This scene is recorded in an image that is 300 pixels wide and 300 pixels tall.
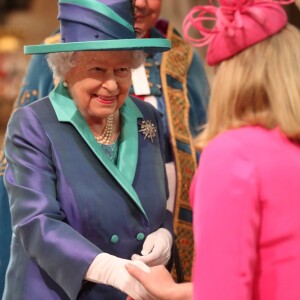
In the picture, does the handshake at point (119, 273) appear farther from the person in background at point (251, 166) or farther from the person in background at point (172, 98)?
the person in background at point (172, 98)

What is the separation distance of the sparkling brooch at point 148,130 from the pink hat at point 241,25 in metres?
0.68

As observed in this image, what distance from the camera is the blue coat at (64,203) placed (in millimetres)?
2121

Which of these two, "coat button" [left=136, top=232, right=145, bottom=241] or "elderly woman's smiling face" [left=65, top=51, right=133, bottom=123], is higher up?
"elderly woman's smiling face" [left=65, top=51, right=133, bottom=123]

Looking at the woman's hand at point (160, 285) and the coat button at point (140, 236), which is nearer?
the woman's hand at point (160, 285)

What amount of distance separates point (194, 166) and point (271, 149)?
4.75 ft

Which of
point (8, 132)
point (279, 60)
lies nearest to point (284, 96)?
point (279, 60)

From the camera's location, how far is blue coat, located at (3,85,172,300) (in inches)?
83.5

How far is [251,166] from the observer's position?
161 cm

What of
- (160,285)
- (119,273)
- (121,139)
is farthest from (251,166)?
(121,139)

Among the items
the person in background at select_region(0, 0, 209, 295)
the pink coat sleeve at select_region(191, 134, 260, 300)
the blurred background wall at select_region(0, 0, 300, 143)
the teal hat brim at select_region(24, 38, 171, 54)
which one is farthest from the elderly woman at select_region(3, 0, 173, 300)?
the blurred background wall at select_region(0, 0, 300, 143)

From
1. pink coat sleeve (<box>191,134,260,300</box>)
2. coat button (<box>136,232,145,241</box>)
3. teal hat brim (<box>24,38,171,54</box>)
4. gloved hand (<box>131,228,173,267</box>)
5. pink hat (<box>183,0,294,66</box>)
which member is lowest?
gloved hand (<box>131,228,173,267</box>)

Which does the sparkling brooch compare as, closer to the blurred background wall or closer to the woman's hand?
the woman's hand

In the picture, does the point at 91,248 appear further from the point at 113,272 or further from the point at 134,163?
the point at 134,163

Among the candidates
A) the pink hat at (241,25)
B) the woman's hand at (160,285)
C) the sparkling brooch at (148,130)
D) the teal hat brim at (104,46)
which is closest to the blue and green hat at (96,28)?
the teal hat brim at (104,46)
